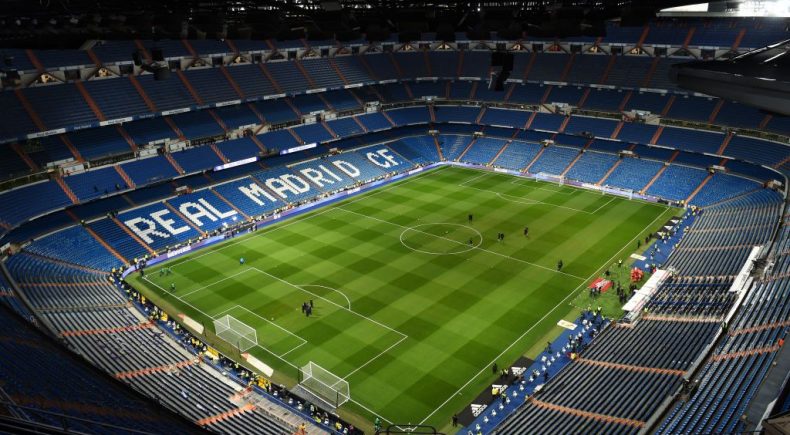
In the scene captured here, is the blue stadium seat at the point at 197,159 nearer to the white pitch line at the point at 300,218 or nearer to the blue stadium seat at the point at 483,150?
the white pitch line at the point at 300,218

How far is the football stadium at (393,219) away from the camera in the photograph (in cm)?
2153

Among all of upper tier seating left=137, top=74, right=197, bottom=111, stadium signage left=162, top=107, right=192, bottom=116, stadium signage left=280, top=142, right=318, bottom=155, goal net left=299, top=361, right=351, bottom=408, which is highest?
upper tier seating left=137, top=74, right=197, bottom=111

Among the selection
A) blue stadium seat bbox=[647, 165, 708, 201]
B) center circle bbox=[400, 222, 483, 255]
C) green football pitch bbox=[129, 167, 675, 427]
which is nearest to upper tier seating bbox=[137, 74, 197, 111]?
green football pitch bbox=[129, 167, 675, 427]

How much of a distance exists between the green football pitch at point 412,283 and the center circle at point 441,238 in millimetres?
157

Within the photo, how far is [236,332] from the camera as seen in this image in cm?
3203

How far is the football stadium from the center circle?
365 mm

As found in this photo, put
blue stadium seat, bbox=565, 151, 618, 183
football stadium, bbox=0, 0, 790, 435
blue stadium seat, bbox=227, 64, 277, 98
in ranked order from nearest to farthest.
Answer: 1. football stadium, bbox=0, 0, 790, 435
2. blue stadium seat, bbox=227, 64, 277, 98
3. blue stadium seat, bbox=565, 151, 618, 183

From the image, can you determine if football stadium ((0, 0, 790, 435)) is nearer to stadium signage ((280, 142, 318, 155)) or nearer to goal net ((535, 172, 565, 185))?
goal net ((535, 172, 565, 185))

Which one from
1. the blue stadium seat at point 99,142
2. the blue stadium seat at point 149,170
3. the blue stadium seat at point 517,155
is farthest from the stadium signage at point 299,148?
the blue stadium seat at point 517,155

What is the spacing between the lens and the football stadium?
70.6ft

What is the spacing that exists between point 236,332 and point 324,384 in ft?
24.4

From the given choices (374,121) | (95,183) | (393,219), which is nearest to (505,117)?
(374,121)

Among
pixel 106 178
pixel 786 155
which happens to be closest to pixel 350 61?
pixel 106 178

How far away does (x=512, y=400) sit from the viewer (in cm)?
2706
